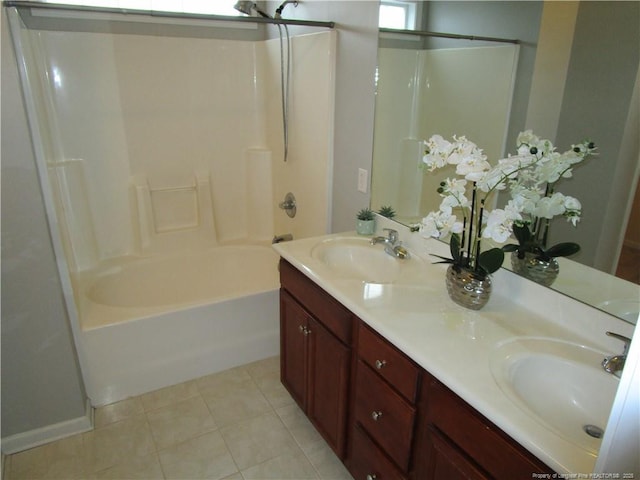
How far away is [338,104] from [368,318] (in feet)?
4.14

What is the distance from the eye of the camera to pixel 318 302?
1665 millimetres

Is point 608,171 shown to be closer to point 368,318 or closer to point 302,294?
point 368,318

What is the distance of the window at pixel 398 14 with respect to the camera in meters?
1.83

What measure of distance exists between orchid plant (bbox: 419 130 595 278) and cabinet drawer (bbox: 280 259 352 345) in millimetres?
A: 412

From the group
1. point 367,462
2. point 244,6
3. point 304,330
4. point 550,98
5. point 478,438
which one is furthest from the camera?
point 244,6

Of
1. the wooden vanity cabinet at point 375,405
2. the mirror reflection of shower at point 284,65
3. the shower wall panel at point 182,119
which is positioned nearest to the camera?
the wooden vanity cabinet at point 375,405

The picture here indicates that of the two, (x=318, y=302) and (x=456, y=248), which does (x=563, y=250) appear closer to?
(x=456, y=248)

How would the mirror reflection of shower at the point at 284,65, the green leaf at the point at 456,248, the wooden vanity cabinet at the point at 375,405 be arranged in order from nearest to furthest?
the wooden vanity cabinet at the point at 375,405, the green leaf at the point at 456,248, the mirror reflection of shower at the point at 284,65

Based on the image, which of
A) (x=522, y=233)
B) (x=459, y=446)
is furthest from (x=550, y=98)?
(x=459, y=446)

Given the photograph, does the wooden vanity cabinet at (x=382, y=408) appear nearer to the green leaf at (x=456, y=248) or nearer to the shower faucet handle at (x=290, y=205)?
the green leaf at (x=456, y=248)

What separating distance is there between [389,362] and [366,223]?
844mm

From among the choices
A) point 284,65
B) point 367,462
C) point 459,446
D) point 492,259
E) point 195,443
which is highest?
point 284,65

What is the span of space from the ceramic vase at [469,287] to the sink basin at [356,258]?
446 millimetres

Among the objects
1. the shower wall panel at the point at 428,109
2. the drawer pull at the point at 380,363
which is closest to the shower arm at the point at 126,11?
the shower wall panel at the point at 428,109
